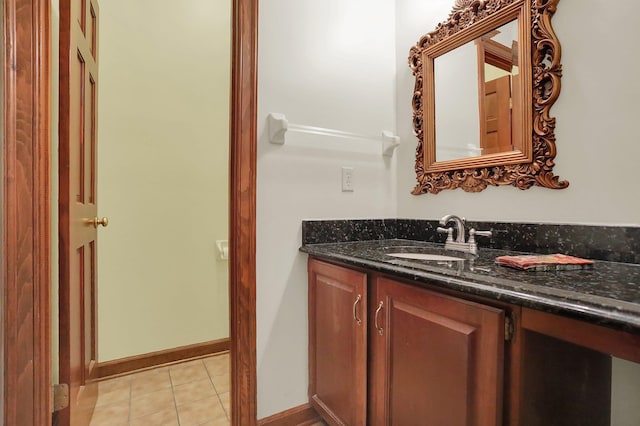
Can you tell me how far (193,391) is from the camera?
1794 millimetres

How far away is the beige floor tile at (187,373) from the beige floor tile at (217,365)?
0.04 m

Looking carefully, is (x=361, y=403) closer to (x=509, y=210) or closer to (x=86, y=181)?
(x=509, y=210)

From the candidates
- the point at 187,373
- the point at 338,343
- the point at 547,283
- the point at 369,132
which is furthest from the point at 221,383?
the point at 547,283

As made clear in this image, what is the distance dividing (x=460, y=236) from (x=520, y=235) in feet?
0.71

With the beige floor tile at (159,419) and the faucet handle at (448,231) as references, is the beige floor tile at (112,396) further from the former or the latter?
the faucet handle at (448,231)

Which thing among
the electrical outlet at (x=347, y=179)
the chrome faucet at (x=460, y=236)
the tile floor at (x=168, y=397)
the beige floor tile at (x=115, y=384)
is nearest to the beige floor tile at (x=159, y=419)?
the tile floor at (x=168, y=397)

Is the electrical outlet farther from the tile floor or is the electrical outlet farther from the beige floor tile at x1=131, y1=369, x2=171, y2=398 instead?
the beige floor tile at x1=131, y1=369, x2=171, y2=398

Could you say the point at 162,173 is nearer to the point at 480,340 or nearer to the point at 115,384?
the point at 115,384

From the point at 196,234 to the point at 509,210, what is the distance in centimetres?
184

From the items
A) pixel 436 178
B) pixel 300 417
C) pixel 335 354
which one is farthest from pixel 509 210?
pixel 300 417

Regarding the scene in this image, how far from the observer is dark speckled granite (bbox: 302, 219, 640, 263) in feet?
3.23

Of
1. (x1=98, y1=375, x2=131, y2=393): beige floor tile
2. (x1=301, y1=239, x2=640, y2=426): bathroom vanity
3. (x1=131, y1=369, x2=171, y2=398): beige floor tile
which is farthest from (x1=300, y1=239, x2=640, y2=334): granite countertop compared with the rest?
(x1=98, y1=375, x2=131, y2=393): beige floor tile

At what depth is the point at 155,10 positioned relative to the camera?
204 centimetres

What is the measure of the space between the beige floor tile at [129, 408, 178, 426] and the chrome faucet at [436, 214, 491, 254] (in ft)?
5.00
